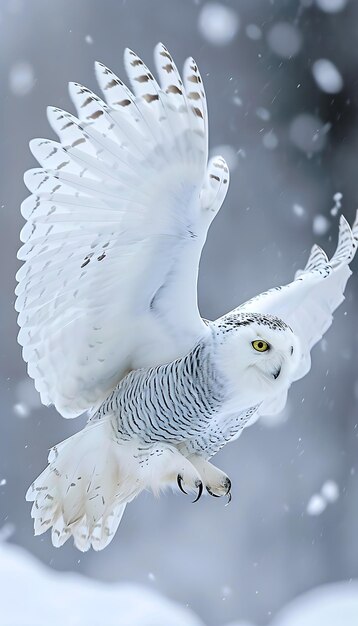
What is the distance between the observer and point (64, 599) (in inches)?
57.1

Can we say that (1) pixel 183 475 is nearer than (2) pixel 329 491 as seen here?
Yes

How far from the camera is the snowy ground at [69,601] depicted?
1.44 meters

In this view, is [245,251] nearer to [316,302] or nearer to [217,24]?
[217,24]

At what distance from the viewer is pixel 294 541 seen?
1.55 meters

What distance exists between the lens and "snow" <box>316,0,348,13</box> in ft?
4.95

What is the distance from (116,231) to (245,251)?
820 mm

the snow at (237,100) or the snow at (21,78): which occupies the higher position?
the snow at (21,78)

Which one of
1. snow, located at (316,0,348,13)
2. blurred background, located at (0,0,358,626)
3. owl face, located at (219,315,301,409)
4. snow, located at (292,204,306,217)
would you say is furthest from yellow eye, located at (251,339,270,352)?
snow, located at (316,0,348,13)

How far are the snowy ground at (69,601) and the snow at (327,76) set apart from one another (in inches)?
39.4

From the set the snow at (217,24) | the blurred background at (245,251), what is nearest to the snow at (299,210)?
the blurred background at (245,251)

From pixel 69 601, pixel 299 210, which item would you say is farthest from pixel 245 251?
pixel 69 601

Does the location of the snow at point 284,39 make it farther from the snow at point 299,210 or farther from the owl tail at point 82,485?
the owl tail at point 82,485

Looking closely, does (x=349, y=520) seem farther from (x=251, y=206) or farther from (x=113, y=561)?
(x=251, y=206)

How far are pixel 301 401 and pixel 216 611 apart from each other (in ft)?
1.43
